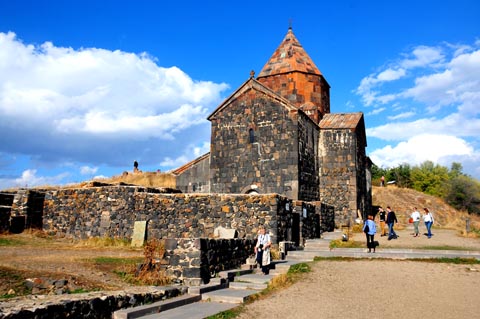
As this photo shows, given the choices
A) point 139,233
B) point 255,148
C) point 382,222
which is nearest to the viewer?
point 139,233

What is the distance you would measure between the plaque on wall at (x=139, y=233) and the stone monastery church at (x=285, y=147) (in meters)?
6.96

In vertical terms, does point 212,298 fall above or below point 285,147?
below

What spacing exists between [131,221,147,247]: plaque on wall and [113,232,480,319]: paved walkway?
5.54 m

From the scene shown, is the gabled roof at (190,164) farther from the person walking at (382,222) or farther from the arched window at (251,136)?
the person walking at (382,222)

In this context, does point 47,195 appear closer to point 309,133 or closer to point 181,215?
point 181,215

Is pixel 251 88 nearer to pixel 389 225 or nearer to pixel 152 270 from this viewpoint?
pixel 389 225

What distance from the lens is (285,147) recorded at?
2070cm

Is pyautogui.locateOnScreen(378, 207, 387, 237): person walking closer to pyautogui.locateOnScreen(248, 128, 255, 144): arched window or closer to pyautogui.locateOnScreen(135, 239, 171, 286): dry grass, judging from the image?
pyautogui.locateOnScreen(248, 128, 255, 144): arched window

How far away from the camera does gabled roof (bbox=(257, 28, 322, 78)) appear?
84.0 ft

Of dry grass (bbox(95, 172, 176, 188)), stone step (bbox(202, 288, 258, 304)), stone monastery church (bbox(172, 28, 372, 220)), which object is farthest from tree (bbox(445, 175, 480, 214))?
stone step (bbox(202, 288, 258, 304))

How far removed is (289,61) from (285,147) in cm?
777

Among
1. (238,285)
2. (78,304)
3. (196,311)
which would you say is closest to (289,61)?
(238,285)

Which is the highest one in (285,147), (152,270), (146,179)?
(285,147)

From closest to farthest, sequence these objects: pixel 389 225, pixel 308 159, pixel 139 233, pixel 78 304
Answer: pixel 78 304 → pixel 139 233 → pixel 389 225 → pixel 308 159
